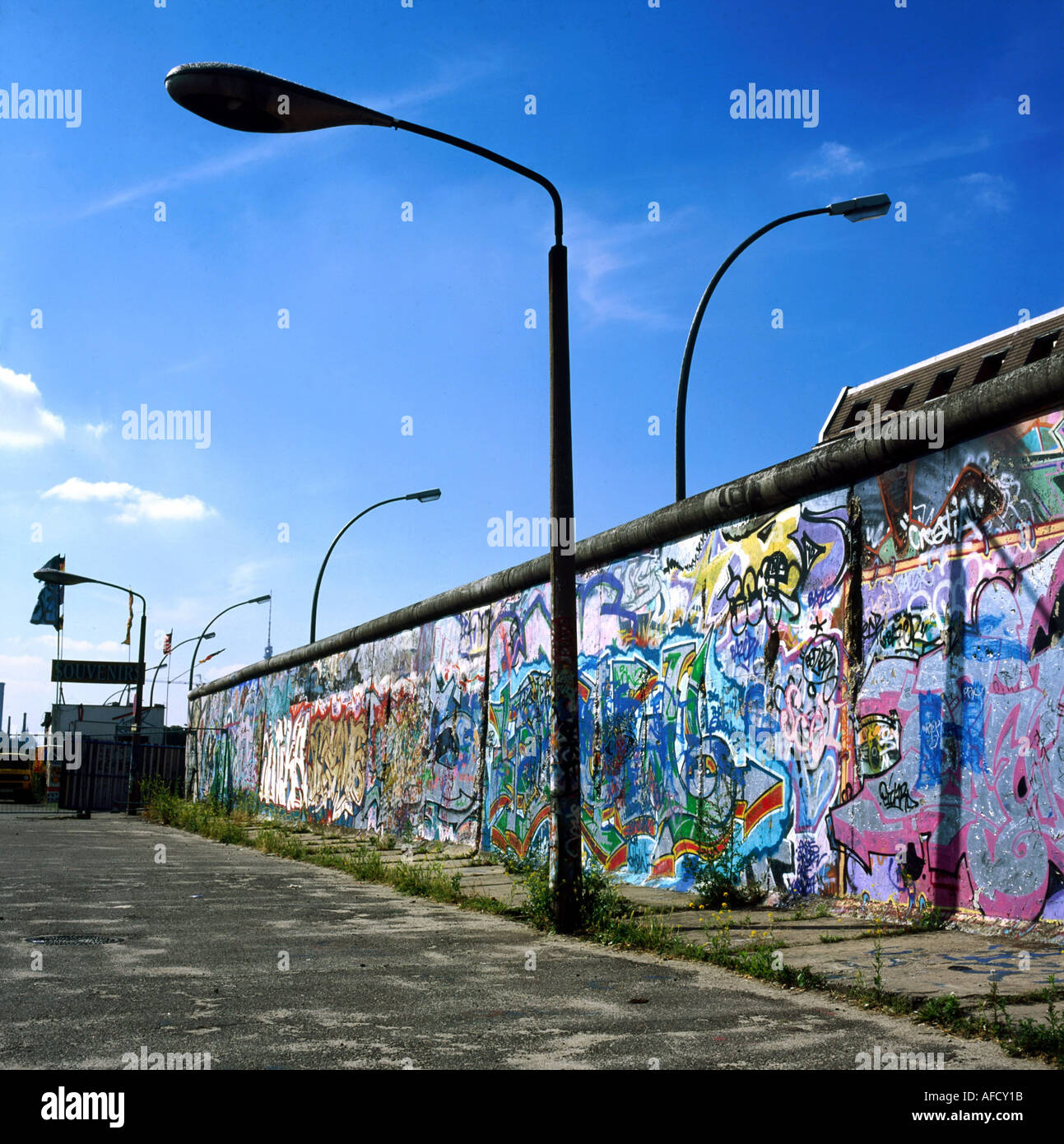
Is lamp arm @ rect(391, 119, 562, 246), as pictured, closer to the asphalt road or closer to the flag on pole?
the asphalt road

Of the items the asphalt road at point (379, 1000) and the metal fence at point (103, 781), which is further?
the metal fence at point (103, 781)

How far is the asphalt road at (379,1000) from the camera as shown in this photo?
4469 mm

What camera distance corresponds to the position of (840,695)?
859 centimetres

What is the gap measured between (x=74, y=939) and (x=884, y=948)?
5173mm

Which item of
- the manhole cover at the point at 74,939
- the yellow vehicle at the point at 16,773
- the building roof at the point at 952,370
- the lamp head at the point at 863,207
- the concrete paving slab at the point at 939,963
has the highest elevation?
the building roof at the point at 952,370

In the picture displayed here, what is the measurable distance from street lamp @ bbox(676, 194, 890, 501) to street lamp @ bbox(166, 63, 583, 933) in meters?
3.53

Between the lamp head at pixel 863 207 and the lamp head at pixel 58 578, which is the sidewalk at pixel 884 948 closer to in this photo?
the lamp head at pixel 863 207

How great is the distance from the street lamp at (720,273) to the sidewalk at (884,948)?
185 inches

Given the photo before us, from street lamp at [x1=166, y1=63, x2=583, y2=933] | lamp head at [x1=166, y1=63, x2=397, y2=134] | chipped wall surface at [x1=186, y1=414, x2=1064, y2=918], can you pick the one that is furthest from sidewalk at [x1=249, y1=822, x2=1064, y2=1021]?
lamp head at [x1=166, y1=63, x2=397, y2=134]

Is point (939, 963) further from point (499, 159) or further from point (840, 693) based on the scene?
point (499, 159)

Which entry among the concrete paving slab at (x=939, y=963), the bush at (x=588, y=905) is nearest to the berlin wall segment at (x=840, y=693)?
the concrete paving slab at (x=939, y=963)

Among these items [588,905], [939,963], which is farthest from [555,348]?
[939,963]
